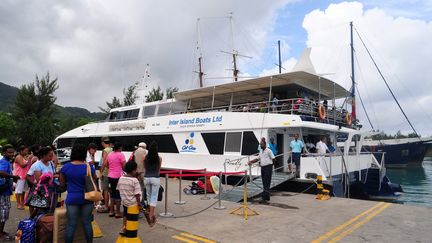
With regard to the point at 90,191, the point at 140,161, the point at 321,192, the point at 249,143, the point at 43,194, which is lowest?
the point at 321,192

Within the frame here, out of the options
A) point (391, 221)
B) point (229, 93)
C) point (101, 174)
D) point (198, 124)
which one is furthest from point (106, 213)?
point (229, 93)

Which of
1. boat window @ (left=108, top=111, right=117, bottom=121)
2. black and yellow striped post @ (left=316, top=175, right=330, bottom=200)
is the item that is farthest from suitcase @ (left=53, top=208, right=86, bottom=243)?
boat window @ (left=108, top=111, right=117, bottom=121)

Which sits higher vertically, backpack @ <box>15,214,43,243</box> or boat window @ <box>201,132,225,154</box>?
boat window @ <box>201,132,225,154</box>

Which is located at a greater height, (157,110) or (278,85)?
(278,85)

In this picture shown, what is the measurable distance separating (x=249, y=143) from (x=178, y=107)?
235 inches

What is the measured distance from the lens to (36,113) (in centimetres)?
3856

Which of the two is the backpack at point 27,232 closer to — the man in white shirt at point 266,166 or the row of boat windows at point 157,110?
the man in white shirt at point 266,166

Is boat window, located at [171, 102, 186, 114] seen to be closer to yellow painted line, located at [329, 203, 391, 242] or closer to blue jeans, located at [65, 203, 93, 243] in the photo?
yellow painted line, located at [329, 203, 391, 242]

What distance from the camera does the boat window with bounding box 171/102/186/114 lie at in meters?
16.9

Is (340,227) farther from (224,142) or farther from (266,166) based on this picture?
(224,142)

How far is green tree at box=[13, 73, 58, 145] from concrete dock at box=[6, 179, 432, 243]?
97.1 ft

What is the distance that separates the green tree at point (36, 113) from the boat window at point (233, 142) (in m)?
27.6

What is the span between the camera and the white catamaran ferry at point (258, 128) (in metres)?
11.8

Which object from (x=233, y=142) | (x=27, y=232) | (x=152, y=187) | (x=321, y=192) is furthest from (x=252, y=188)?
(x=27, y=232)
